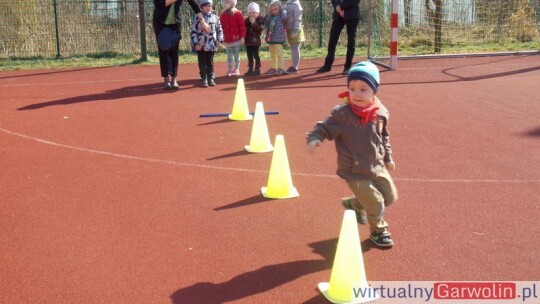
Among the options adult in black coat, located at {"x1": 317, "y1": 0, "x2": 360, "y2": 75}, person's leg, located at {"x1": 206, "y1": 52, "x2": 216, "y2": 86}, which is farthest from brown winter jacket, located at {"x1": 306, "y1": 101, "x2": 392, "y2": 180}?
adult in black coat, located at {"x1": 317, "y1": 0, "x2": 360, "y2": 75}

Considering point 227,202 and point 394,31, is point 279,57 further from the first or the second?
point 227,202

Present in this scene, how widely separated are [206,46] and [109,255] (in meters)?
7.89

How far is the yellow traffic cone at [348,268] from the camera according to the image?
3.91 meters

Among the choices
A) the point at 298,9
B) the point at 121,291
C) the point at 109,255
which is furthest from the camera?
the point at 298,9

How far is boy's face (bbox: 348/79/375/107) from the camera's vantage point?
4516mm

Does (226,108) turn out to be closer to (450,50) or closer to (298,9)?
(298,9)

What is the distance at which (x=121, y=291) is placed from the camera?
13.5 feet

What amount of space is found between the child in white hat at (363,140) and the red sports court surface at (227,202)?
37 cm

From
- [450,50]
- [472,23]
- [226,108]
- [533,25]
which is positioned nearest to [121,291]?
[226,108]

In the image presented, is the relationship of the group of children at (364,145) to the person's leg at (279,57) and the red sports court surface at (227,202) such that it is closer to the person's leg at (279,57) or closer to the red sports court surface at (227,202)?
the red sports court surface at (227,202)

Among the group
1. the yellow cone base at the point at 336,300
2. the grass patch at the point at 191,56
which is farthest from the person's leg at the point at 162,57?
the yellow cone base at the point at 336,300

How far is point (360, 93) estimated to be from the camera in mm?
4535

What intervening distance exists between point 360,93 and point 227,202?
5.96 feet

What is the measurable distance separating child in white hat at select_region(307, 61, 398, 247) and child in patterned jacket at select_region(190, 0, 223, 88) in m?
7.68
